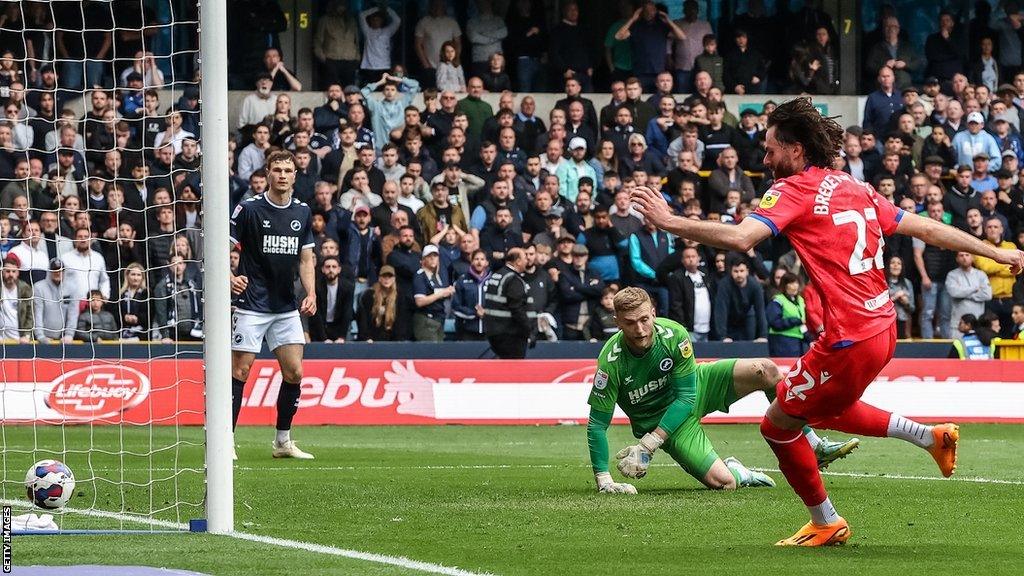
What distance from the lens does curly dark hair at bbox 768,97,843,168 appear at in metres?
7.36

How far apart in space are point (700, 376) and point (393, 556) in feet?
13.7

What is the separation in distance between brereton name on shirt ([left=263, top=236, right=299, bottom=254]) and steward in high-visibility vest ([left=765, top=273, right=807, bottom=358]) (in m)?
8.58

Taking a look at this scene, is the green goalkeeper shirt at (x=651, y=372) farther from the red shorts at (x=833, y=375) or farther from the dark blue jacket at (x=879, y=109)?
the dark blue jacket at (x=879, y=109)

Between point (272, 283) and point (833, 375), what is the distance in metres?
6.47

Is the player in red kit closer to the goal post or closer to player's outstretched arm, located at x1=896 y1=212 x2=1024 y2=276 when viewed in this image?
player's outstretched arm, located at x1=896 y1=212 x2=1024 y2=276

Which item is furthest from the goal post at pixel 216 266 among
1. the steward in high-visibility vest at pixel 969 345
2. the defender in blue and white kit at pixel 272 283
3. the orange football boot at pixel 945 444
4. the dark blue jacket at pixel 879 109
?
the dark blue jacket at pixel 879 109

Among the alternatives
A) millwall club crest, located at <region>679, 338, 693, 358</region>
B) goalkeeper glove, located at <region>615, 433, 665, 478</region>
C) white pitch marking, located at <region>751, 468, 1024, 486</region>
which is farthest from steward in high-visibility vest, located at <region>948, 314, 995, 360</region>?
goalkeeper glove, located at <region>615, 433, 665, 478</region>

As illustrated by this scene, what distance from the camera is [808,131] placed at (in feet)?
24.2

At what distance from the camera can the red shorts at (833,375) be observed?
719 cm

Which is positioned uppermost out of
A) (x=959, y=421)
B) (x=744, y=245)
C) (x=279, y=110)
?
(x=279, y=110)

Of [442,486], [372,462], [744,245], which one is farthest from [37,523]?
[372,462]

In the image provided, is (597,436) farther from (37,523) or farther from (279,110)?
(279,110)

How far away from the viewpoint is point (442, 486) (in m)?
10.8

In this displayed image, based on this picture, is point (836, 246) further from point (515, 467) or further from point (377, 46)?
point (377, 46)
